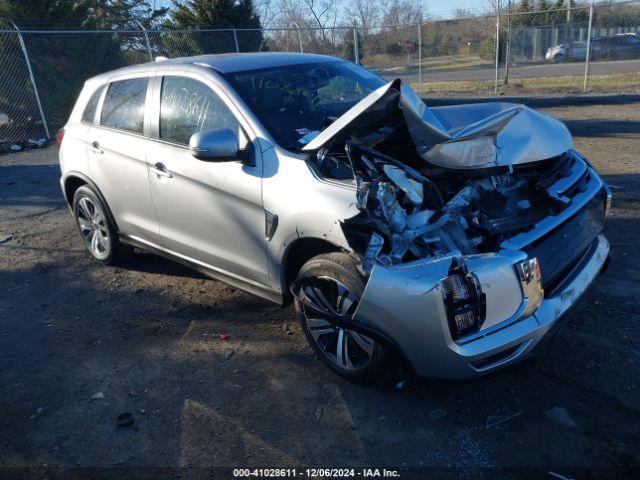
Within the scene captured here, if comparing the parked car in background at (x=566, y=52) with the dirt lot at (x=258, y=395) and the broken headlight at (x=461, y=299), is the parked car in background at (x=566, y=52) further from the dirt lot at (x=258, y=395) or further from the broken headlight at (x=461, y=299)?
the broken headlight at (x=461, y=299)

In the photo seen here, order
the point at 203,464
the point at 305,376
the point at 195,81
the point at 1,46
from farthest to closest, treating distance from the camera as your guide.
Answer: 1. the point at 1,46
2. the point at 195,81
3. the point at 305,376
4. the point at 203,464

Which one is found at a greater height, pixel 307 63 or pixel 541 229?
pixel 307 63

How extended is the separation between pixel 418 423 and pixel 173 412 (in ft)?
4.71

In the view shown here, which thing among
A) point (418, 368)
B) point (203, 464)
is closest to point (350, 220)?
point (418, 368)

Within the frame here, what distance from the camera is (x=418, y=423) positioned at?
303 cm

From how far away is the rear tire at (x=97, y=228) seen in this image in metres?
5.16

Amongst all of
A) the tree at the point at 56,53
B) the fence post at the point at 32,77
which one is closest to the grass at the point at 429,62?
the tree at the point at 56,53

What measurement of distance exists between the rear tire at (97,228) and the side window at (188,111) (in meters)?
1.28

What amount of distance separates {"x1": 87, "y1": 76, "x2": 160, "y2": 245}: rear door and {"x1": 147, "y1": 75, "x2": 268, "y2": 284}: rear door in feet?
0.57

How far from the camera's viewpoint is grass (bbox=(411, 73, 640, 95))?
48.4 ft

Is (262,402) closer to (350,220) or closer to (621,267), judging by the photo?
(350,220)

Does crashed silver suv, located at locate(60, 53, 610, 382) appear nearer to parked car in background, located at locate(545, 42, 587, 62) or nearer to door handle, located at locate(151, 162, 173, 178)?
door handle, located at locate(151, 162, 173, 178)

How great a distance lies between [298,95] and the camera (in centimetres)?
416

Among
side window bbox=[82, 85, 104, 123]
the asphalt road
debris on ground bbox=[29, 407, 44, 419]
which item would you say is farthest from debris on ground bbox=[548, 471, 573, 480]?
the asphalt road
